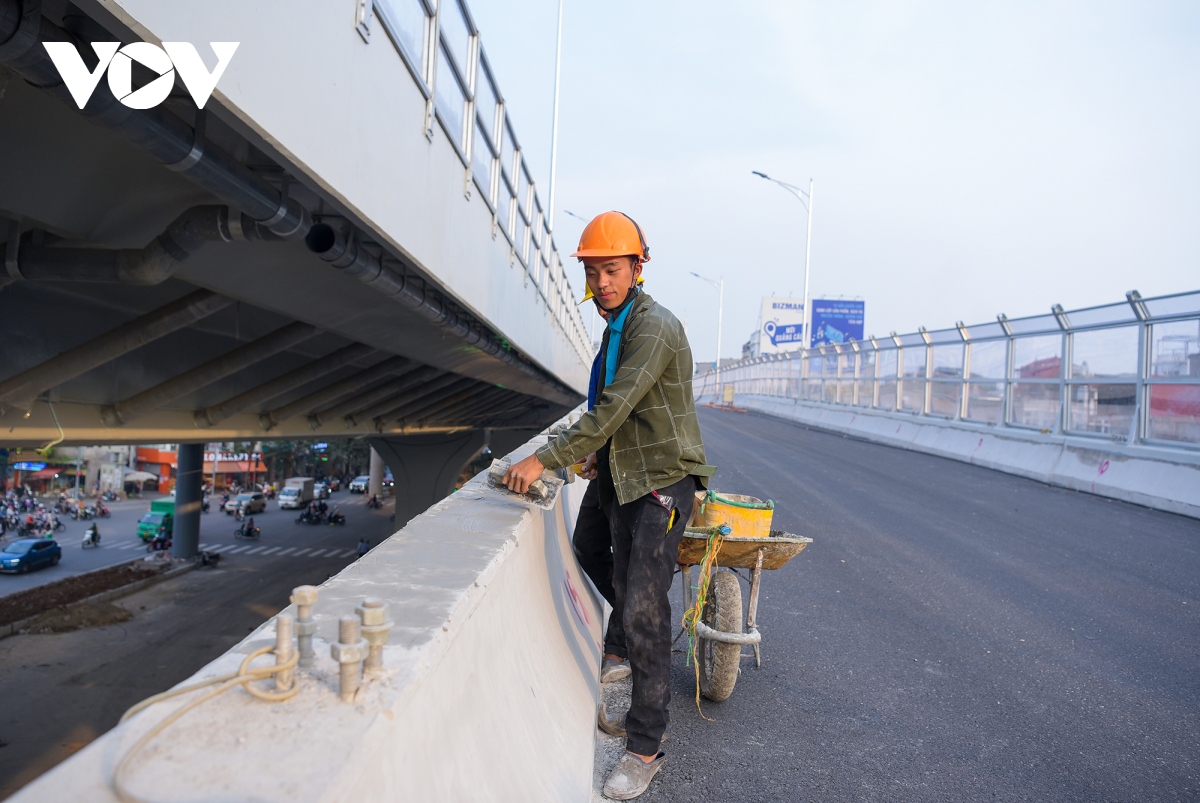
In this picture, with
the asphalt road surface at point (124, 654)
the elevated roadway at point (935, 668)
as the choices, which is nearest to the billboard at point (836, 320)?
the asphalt road surface at point (124, 654)

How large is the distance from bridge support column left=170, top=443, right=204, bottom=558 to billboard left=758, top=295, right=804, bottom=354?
51256mm

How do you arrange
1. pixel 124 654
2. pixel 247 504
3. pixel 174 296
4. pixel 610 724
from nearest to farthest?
1. pixel 610 724
2. pixel 174 296
3. pixel 124 654
4. pixel 247 504

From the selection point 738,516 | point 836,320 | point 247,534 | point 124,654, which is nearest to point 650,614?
point 738,516

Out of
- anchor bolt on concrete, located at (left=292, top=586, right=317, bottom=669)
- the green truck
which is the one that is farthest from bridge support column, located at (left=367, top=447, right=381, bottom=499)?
anchor bolt on concrete, located at (left=292, top=586, right=317, bottom=669)

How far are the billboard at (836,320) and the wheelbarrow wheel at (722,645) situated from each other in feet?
166

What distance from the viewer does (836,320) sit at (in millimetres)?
53719

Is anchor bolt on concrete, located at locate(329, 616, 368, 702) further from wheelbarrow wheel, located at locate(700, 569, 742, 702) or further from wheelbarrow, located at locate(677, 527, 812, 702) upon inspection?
wheelbarrow wheel, located at locate(700, 569, 742, 702)

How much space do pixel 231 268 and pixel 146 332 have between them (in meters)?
2.51

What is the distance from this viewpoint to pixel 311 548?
43.3 metres

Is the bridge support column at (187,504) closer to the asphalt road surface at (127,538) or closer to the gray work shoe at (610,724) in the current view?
the asphalt road surface at (127,538)

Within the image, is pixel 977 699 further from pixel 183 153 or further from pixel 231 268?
pixel 231 268

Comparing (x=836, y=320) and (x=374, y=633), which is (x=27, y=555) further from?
(x=836, y=320)

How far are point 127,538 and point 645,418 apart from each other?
5247cm

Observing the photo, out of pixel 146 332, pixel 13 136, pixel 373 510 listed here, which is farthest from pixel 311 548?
pixel 13 136
